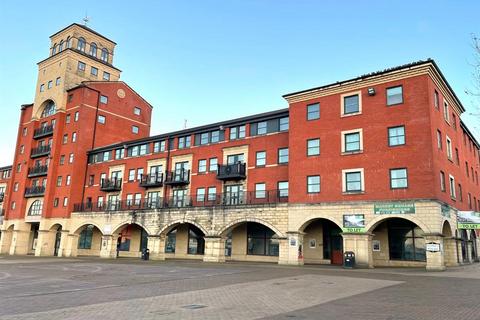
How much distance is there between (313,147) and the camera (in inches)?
1156

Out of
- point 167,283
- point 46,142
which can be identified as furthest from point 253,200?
point 46,142

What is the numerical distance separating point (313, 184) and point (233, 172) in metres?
8.09

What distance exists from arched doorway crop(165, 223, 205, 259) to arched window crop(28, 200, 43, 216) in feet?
65.7

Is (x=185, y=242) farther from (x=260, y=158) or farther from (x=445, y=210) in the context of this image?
(x=445, y=210)

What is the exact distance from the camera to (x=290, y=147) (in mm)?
30516

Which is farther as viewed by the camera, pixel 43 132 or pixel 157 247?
pixel 43 132

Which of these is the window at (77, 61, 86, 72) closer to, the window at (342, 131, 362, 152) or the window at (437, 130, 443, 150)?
the window at (342, 131, 362, 152)

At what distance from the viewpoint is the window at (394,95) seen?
26438mm

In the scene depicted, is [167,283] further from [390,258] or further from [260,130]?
[260,130]

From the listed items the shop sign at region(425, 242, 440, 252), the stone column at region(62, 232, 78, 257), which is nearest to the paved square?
the shop sign at region(425, 242, 440, 252)

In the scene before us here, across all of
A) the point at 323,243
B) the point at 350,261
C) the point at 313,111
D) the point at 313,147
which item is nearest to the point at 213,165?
the point at 313,147

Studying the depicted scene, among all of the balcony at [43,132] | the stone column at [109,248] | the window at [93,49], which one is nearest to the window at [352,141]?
the stone column at [109,248]

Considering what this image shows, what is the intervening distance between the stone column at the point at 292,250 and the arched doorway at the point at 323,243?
8.22 feet

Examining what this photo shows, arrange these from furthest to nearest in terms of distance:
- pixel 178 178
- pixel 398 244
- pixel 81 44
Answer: pixel 81 44 < pixel 178 178 < pixel 398 244
